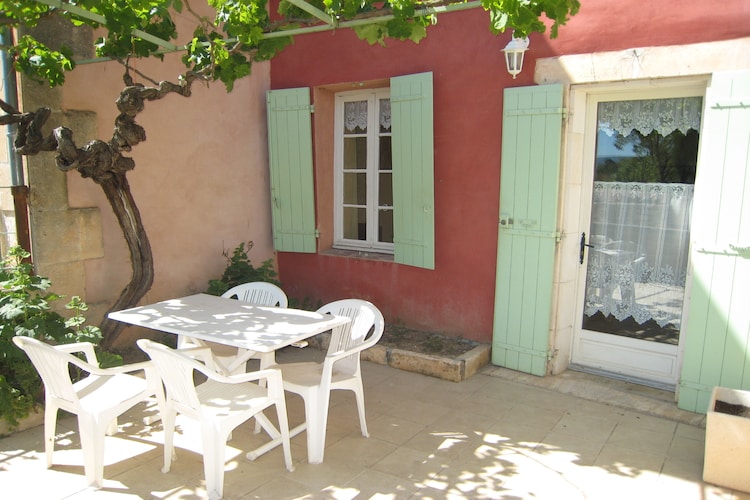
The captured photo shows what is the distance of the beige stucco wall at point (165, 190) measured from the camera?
4.33 meters

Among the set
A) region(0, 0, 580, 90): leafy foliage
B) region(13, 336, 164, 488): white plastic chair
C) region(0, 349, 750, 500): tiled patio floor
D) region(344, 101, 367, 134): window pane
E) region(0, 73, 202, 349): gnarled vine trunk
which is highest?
region(0, 0, 580, 90): leafy foliage

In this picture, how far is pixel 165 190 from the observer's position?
512 centimetres

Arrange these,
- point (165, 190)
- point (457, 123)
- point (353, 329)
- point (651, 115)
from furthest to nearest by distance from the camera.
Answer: point (165, 190) < point (457, 123) < point (651, 115) < point (353, 329)

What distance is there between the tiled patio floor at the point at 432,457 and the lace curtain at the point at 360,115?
8.66 feet

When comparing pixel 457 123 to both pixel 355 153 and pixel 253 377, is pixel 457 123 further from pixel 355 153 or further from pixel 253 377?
pixel 253 377

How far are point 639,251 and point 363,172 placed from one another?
2.62 meters

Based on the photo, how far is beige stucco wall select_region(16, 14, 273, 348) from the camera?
4.33 metres

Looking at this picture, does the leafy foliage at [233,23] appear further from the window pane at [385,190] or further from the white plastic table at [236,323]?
the window pane at [385,190]

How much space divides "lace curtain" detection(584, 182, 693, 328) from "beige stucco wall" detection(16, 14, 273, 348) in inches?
129

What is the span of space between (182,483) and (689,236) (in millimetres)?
3639

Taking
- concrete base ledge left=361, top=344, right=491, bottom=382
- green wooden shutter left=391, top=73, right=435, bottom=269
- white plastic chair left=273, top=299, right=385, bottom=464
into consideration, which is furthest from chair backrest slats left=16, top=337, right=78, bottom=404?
green wooden shutter left=391, top=73, right=435, bottom=269

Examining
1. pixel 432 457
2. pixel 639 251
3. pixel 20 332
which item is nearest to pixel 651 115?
pixel 639 251

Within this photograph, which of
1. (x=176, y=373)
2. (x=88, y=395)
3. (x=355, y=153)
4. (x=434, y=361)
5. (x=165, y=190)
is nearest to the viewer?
(x=176, y=373)

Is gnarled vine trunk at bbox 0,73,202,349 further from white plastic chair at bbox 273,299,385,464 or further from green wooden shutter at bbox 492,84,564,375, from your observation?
green wooden shutter at bbox 492,84,564,375
